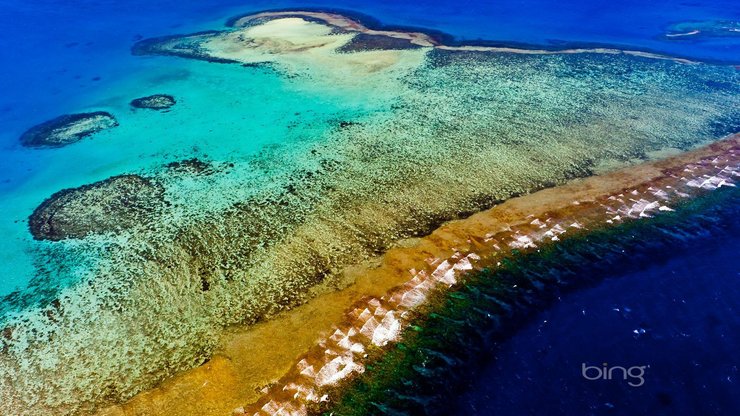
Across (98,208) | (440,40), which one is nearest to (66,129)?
(98,208)

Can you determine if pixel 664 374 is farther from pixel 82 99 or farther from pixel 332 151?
pixel 82 99

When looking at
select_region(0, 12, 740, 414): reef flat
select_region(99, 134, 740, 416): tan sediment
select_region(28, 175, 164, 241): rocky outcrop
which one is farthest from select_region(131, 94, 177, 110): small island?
select_region(99, 134, 740, 416): tan sediment

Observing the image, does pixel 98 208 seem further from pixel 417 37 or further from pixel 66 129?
pixel 417 37

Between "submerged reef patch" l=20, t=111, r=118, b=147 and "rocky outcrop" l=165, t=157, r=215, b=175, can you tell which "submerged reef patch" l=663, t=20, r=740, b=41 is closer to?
"rocky outcrop" l=165, t=157, r=215, b=175

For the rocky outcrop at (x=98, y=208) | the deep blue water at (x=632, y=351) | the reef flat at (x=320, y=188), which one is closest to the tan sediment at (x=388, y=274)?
the reef flat at (x=320, y=188)

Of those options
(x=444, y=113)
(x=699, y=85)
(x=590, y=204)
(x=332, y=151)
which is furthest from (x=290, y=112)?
(x=699, y=85)

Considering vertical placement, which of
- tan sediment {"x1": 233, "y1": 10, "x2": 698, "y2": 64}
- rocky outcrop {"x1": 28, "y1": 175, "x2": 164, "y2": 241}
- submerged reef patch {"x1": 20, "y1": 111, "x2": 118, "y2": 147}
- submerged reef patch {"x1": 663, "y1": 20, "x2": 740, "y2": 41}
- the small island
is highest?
submerged reef patch {"x1": 663, "y1": 20, "x2": 740, "y2": 41}
